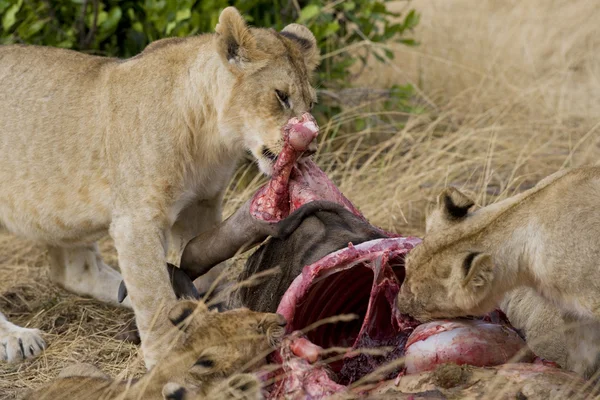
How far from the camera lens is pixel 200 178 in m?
5.13

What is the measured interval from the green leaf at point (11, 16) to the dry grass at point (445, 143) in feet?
5.05

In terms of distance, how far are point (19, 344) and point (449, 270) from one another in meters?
2.51

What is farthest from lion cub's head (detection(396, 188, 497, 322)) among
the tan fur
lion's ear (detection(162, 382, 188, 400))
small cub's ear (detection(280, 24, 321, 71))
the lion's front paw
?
the lion's front paw

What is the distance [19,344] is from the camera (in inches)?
205

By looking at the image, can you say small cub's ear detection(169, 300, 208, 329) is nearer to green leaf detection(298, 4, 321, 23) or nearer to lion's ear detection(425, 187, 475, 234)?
lion's ear detection(425, 187, 475, 234)

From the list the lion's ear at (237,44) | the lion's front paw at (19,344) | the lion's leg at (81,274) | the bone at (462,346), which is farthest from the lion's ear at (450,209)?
the lion's leg at (81,274)

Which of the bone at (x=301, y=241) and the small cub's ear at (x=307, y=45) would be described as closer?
the bone at (x=301, y=241)

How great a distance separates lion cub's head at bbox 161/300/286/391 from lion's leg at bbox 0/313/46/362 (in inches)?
64.7

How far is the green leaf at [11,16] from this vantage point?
6699mm

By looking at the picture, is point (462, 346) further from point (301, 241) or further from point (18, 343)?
point (18, 343)

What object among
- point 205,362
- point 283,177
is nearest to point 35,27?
point 283,177

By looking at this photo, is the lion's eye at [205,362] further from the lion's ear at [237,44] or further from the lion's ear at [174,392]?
Result: the lion's ear at [237,44]

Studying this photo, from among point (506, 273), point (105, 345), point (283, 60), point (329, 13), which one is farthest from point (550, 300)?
point (329, 13)

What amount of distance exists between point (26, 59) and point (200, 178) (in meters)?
1.32
